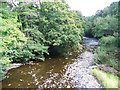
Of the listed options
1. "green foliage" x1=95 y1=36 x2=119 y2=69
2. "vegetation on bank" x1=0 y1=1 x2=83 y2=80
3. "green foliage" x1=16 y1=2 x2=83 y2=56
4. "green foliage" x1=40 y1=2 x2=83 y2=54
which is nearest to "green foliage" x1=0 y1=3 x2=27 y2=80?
"vegetation on bank" x1=0 y1=1 x2=83 y2=80

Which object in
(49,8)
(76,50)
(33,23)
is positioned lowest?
(76,50)

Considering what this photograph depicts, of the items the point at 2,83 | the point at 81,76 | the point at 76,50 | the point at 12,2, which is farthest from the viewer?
the point at 76,50

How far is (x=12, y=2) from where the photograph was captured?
50.4ft

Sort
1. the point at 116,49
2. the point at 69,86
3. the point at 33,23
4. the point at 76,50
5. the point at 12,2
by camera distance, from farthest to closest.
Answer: the point at 76,50 → the point at 33,23 → the point at 12,2 → the point at 116,49 → the point at 69,86

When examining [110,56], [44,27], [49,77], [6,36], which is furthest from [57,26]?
[6,36]

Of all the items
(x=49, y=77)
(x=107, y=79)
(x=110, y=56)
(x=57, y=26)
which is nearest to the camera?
(x=107, y=79)

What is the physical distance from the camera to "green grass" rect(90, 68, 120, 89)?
842cm

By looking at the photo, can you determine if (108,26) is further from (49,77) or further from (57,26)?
(49,77)

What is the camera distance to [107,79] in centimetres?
921

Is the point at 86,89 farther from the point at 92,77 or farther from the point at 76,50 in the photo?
the point at 76,50

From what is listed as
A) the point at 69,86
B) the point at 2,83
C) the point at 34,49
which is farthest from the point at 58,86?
the point at 34,49

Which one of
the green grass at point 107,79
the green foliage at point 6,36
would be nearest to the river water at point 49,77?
the green grass at point 107,79

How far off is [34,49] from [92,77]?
667 cm

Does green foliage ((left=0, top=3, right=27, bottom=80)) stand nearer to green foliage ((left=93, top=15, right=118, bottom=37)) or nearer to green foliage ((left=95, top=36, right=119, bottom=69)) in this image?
green foliage ((left=95, top=36, right=119, bottom=69))
